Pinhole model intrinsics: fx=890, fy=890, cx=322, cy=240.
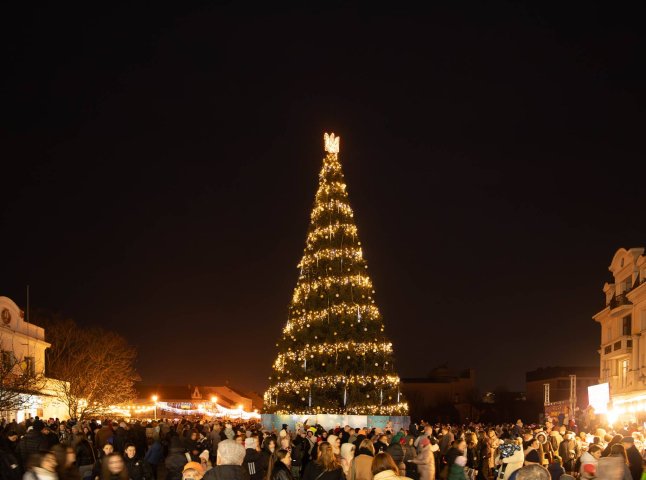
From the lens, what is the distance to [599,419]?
3434 centimetres

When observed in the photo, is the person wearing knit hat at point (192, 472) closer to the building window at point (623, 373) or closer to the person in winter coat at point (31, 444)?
the person in winter coat at point (31, 444)

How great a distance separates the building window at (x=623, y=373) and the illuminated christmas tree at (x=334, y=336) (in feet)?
51.0

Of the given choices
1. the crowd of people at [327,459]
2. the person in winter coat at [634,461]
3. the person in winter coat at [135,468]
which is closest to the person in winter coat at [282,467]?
the crowd of people at [327,459]

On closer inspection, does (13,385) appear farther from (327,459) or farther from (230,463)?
(230,463)

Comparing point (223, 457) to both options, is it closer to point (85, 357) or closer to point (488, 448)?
point (488, 448)

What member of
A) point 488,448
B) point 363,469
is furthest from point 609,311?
point 363,469

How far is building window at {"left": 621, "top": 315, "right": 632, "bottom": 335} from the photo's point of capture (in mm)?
51375

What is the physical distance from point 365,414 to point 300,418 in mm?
3200

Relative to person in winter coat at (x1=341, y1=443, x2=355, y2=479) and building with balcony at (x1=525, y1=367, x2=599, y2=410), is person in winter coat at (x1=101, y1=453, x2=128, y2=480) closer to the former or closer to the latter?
person in winter coat at (x1=341, y1=443, x2=355, y2=479)

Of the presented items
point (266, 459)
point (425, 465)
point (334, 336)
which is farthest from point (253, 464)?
point (334, 336)

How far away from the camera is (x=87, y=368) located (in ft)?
214

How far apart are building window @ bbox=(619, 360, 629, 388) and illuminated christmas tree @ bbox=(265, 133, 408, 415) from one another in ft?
51.0

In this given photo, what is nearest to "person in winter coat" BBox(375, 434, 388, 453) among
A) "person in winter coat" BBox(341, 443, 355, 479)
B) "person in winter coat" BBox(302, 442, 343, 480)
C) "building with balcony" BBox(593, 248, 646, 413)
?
"person in winter coat" BBox(341, 443, 355, 479)

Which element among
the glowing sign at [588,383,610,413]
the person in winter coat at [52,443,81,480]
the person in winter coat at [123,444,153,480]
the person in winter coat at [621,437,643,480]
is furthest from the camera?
the glowing sign at [588,383,610,413]
